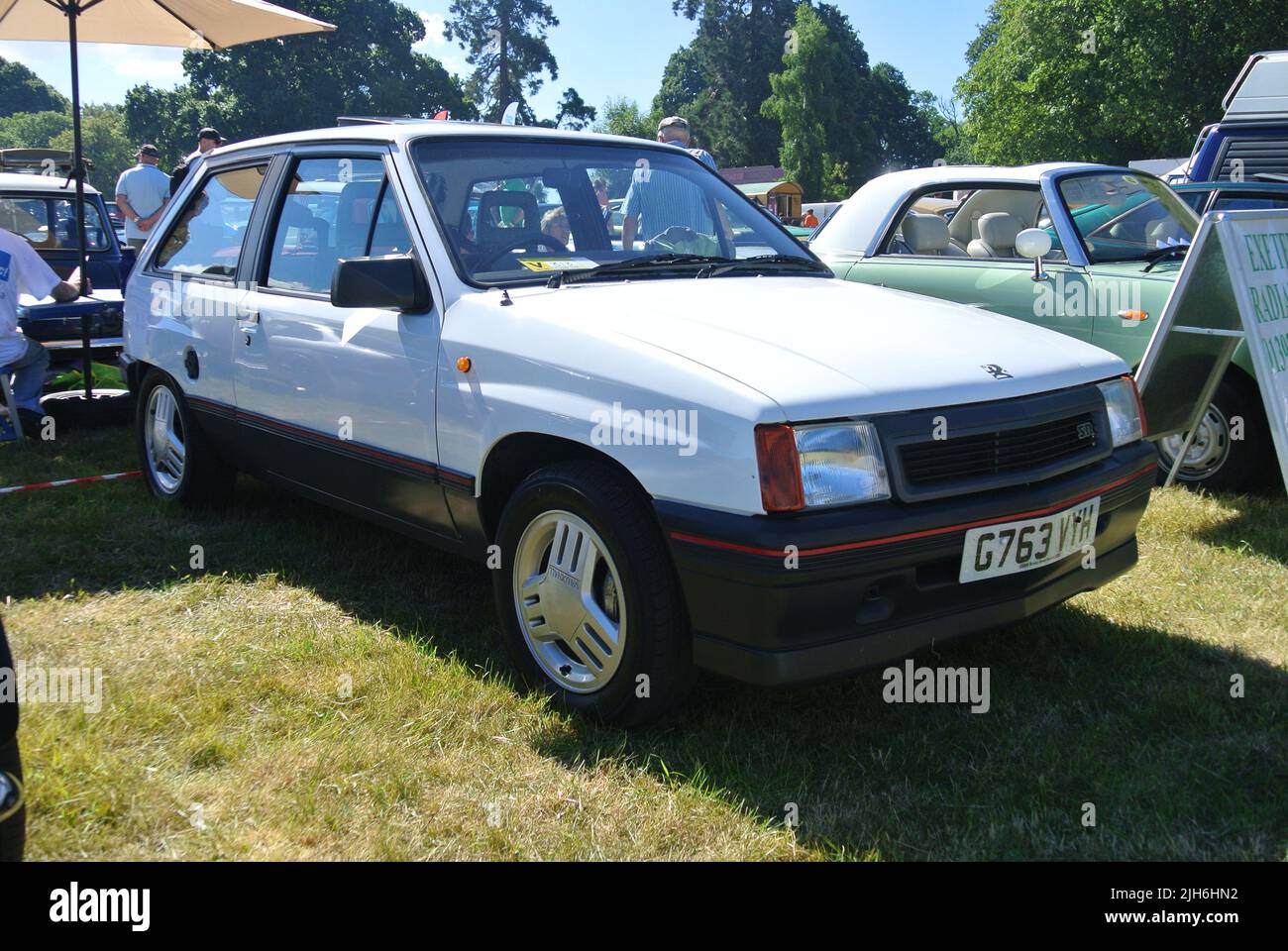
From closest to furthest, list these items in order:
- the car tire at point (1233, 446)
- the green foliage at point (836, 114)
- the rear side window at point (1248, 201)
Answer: the car tire at point (1233, 446) < the rear side window at point (1248, 201) < the green foliage at point (836, 114)

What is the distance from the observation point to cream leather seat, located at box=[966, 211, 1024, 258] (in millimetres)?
6480

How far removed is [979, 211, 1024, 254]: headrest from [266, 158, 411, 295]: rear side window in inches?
155

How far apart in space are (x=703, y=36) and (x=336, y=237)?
8093 cm

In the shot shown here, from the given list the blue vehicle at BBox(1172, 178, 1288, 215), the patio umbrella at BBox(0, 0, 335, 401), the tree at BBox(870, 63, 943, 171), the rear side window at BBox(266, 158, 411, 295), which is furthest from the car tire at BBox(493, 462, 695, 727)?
the tree at BBox(870, 63, 943, 171)

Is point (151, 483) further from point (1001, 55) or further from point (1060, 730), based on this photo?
point (1001, 55)

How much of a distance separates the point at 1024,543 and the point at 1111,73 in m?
39.5

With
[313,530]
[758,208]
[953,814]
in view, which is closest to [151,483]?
[313,530]

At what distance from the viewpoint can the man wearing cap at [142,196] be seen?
9969 millimetres

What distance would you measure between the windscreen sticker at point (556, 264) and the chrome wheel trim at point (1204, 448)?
10.9 ft

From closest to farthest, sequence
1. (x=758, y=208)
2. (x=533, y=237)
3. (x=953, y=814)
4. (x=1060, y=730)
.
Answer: (x=953, y=814)
(x=1060, y=730)
(x=533, y=237)
(x=758, y=208)

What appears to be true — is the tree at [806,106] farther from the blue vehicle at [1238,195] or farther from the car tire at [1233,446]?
the car tire at [1233,446]

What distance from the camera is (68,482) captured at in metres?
5.82

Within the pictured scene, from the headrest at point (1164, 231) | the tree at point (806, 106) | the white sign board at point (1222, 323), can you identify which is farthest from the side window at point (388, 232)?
the tree at point (806, 106)

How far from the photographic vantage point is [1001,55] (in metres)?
42.2
